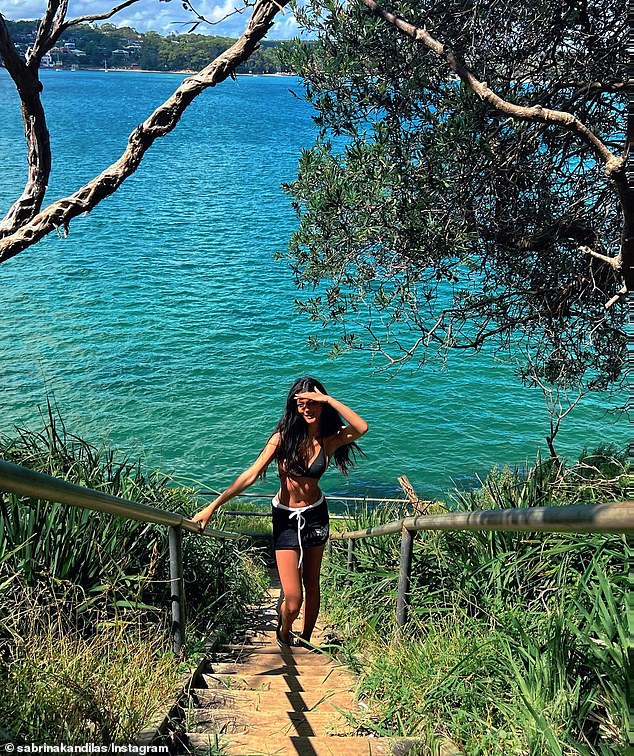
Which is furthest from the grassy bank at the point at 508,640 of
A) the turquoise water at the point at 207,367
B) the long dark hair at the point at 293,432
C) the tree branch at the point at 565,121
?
the turquoise water at the point at 207,367

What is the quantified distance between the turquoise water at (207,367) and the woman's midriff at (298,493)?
109 inches

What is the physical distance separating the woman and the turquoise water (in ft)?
8.93

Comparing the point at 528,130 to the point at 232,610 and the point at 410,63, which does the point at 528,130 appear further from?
the point at 232,610

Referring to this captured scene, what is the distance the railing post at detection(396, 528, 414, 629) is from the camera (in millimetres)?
4270

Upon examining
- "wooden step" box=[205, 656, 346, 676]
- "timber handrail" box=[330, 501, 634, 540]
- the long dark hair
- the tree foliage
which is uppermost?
the tree foliage

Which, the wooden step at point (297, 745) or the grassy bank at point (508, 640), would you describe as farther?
the wooden step at point (297, 745)

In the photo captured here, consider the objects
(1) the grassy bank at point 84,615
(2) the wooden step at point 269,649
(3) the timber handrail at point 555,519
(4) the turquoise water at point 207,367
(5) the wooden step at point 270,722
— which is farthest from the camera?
(4) the turquoise water at point 207,367

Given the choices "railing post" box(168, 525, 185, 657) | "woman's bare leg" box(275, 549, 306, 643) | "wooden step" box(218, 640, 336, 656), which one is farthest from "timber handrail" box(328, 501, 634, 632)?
"wooden step" box(218, 640, 336, 656)

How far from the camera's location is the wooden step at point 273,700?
3.91 metres

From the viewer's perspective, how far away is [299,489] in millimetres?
5285

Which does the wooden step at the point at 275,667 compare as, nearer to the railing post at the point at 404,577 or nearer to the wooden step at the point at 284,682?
the wooden step at the point at 284,682

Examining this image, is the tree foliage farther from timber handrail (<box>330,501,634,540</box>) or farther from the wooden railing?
timber handrail (<box>330,501,634,540</box>)

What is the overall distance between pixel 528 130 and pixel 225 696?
15.9 feet

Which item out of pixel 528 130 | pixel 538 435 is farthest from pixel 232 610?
pixel 538 435
